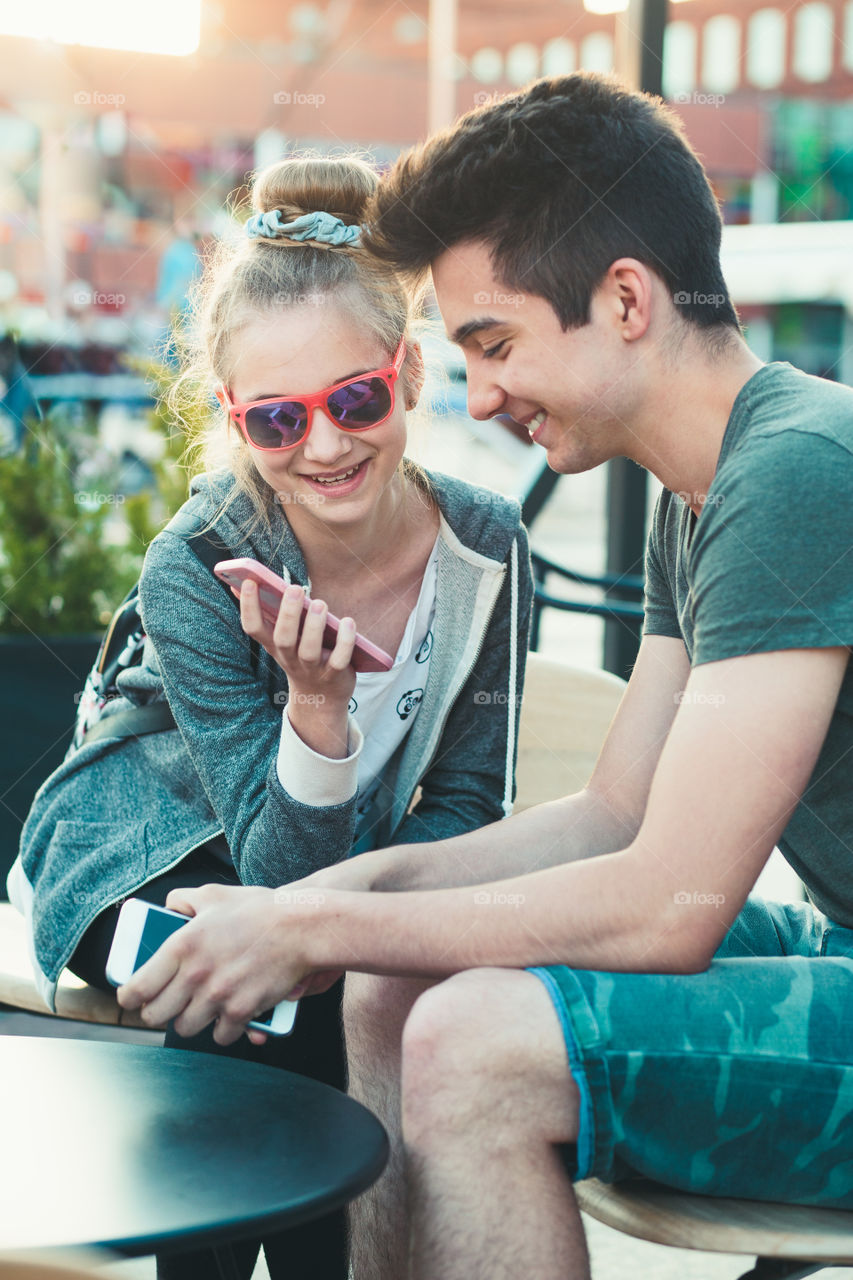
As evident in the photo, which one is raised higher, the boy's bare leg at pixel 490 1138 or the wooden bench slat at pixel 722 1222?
the boy's bare leg at pixel 490 1138

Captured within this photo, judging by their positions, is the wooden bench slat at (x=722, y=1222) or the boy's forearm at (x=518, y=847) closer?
the wooden bench slat at (x=722, y=1222)

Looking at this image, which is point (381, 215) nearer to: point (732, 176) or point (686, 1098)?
point (686, 1098)

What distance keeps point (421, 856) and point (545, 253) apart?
81 centimetres

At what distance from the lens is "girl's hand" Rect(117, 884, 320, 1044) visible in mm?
1490

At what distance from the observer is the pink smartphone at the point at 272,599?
169 cm

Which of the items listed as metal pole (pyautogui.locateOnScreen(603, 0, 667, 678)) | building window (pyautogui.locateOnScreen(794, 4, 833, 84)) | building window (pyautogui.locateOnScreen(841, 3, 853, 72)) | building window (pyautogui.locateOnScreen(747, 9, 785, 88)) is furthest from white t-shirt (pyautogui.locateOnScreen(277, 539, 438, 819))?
building window (pyautogui.locateOnScreen(747, 9, 785, 88))

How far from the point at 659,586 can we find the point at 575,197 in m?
0.56

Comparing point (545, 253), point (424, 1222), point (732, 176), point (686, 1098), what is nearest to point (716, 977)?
point (686, 1098)

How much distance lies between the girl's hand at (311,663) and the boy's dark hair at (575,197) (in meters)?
0.50

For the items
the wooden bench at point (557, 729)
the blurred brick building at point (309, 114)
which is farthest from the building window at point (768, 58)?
the wooden bench at point (557, 729)

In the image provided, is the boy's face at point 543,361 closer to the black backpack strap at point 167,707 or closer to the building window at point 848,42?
the black backpack strap at point 167,707

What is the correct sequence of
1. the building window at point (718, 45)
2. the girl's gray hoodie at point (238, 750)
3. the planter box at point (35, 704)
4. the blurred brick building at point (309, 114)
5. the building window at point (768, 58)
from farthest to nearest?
the building window at point (768, 58)
the blurred brick building at point (309, 114)
the building window at point (718, 45)
the planter box at point (35, 704)
the girl's gray hoodie at point (238, 750)

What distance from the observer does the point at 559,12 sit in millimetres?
14828

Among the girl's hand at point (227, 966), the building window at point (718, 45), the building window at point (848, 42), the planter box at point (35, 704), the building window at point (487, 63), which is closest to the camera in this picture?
the girl's hand at point (227, 966)
